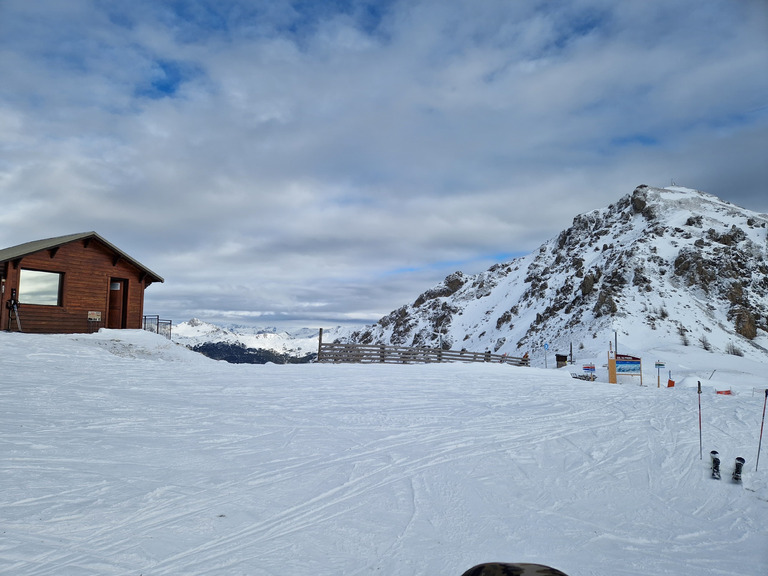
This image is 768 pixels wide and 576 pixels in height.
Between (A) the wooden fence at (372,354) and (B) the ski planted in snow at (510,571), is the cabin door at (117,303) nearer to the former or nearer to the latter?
(A) the wooden fence at (372,354)

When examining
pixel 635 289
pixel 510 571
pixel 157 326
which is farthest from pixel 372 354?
pixel 635 289

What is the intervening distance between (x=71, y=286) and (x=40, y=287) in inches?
48.5

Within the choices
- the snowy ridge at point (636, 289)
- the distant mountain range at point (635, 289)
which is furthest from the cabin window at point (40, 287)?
the snowy ridge at point (636, 289)

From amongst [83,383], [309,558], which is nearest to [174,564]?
[309,558]

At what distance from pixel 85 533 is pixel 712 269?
76104mm

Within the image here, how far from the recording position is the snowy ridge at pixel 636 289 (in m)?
56.3

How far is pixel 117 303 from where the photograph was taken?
2561 centimetres

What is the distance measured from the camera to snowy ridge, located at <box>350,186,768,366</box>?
56.3 meters

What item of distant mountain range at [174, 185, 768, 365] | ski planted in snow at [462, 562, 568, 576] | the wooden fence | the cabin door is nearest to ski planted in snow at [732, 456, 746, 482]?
ski planted in snow at [462, 562, 568, 576]

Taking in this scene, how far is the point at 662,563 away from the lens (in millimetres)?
4887

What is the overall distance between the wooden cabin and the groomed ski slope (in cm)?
1089

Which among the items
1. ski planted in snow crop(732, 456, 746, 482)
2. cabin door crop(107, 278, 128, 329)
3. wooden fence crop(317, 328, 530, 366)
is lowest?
ski planted in snow crop(732, 456, 746, 482)

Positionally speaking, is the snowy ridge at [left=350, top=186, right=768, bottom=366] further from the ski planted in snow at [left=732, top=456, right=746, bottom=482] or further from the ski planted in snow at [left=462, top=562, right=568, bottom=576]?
the ski planted in snow at [left=462, top=562, right=568, bottom=576]

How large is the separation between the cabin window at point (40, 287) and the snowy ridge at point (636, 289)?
4681 centimetres
